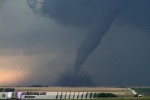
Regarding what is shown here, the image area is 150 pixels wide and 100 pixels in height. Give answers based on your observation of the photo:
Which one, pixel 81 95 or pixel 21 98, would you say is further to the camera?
pixel 81 95

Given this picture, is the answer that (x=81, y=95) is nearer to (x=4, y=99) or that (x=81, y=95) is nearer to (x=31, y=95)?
(x=31, y=95)

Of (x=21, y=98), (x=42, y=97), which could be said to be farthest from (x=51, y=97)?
(x=21, y=98)

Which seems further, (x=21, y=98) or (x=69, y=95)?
(x=69, y=95)

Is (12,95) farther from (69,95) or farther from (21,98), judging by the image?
(69,95)

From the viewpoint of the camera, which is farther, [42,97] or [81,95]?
[81,95]

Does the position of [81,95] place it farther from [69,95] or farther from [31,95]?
[31,95]

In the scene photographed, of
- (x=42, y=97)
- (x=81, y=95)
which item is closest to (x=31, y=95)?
(x=42, y=97)

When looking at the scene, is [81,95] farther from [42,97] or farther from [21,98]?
[21,98]
